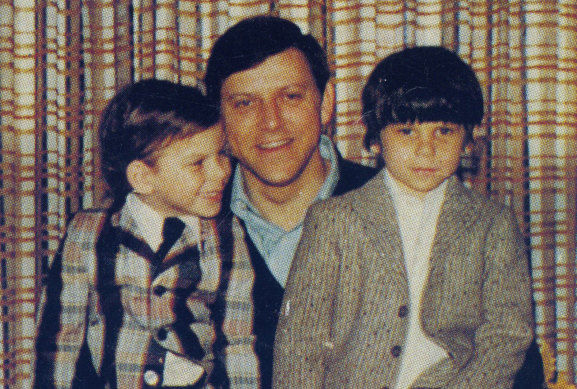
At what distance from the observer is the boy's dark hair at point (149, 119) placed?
1.13m

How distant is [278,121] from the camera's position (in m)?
1.25

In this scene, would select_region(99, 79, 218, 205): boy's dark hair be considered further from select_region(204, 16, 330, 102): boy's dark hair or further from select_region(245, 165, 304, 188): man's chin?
select_region(245, 165, 304, 188): man's chin

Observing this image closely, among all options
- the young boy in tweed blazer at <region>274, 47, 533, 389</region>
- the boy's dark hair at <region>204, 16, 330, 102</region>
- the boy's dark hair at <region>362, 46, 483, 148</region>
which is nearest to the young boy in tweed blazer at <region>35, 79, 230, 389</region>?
the boy's dark hair at <region>204, 16, 330, 102</region>

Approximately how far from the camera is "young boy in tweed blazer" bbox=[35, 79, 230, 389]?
43.7 inches

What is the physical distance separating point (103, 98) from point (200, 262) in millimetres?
549

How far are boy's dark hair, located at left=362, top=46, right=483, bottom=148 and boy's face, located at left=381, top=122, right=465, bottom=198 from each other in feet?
0.05

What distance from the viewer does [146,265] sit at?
1138 mm

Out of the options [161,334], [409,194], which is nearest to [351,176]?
[409,194]

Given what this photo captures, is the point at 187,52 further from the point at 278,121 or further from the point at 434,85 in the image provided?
the point at 434,85

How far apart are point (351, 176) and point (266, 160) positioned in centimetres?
20

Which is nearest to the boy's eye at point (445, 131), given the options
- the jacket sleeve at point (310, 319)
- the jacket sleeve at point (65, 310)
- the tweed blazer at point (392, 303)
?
the tweed blazer at point (392, 303)

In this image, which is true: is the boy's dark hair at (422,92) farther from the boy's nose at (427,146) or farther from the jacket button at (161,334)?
the jacket button at (161,334)

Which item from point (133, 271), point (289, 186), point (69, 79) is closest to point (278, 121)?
point (289, 186)

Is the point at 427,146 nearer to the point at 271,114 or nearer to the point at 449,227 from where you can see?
the point at 449,227
